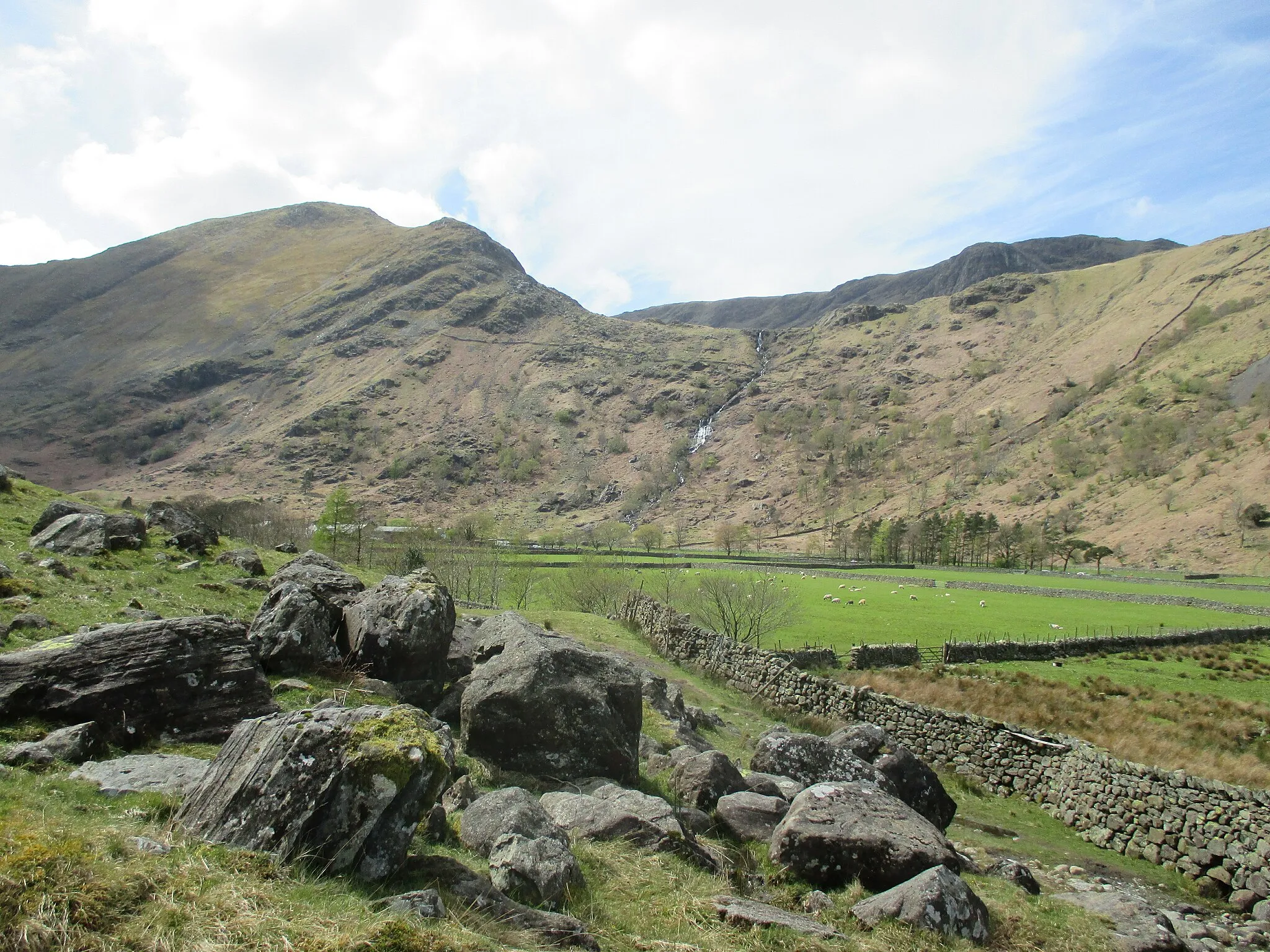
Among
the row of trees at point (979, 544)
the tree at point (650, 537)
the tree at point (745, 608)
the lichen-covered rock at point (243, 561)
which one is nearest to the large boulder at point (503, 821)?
the lichen-covered rock at point (243, 561)

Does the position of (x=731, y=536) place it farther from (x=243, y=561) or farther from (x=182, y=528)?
(x=243, y=561)

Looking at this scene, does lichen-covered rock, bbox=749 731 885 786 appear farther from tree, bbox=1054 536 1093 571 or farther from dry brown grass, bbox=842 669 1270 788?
tree, bbox=1054 536 1093 571

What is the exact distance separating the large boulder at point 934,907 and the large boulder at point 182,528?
77.4 feet

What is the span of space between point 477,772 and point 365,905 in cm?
657

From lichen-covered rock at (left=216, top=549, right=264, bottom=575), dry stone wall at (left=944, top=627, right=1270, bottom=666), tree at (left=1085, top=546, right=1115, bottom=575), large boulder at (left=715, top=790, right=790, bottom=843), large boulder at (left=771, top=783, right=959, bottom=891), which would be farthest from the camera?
tree at (left=1085, top=546, right=1115, bottom=575)

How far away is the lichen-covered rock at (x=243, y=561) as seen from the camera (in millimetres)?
23797

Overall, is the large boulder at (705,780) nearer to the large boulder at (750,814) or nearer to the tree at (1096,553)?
the large boulder at (750,814)

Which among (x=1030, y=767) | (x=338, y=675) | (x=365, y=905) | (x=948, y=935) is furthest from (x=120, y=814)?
(x=1030, y=767)

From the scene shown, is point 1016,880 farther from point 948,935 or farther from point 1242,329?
point 1242,329

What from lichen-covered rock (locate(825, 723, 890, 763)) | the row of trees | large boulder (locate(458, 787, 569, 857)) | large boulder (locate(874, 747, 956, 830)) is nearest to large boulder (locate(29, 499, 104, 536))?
large boulder (locate(458, 787, 569, 857))

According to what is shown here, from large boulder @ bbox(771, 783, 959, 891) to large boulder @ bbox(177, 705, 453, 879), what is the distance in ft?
21.0

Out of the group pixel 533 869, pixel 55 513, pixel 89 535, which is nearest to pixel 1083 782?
pixel 533 869

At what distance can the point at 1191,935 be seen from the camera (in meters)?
15.3

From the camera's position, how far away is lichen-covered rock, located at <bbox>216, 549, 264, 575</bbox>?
78.1ft
